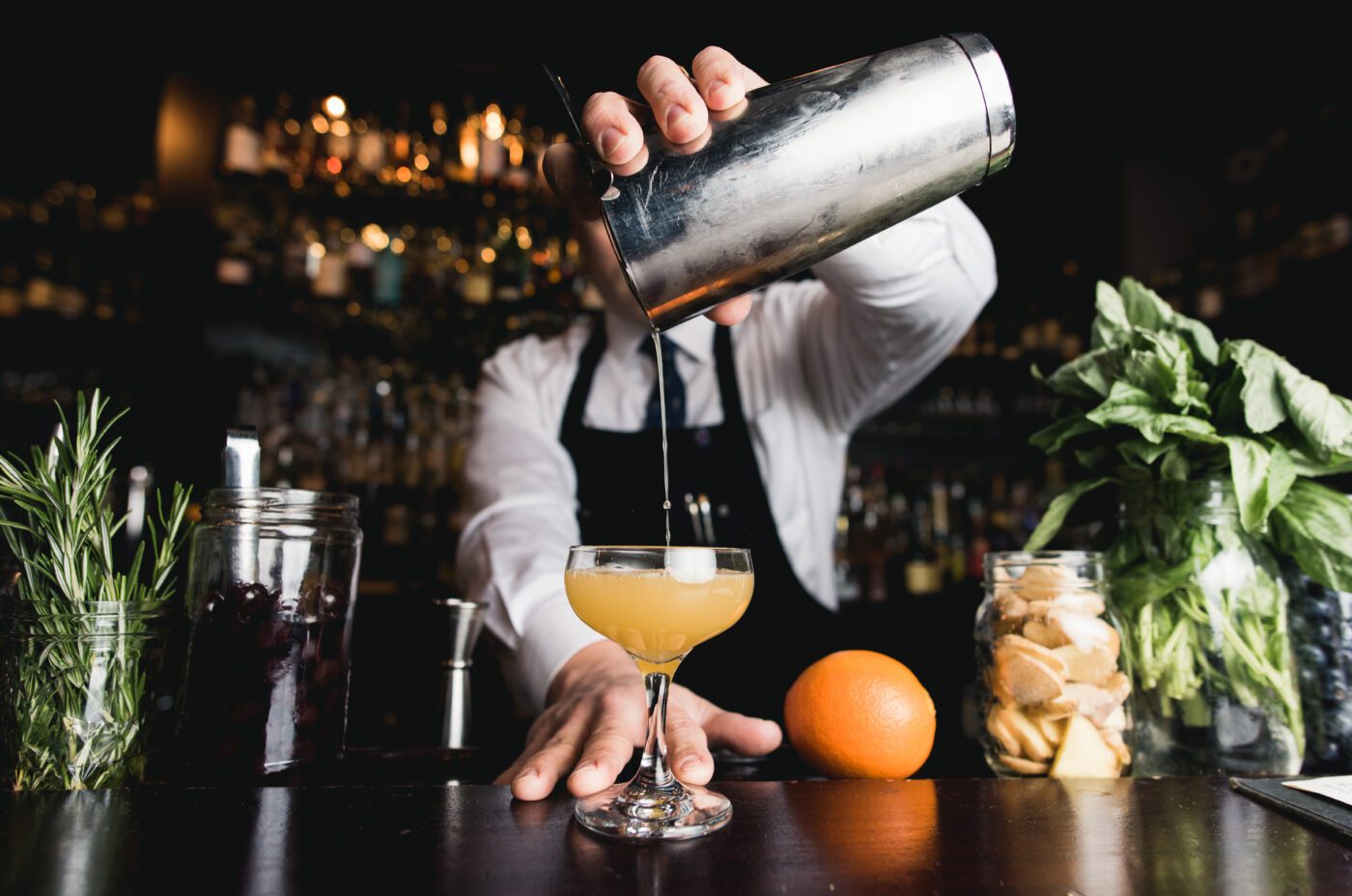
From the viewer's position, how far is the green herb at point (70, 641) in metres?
0.68

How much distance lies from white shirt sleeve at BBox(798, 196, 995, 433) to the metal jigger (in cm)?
66

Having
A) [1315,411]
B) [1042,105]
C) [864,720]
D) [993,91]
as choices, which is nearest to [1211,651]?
[1315,411]

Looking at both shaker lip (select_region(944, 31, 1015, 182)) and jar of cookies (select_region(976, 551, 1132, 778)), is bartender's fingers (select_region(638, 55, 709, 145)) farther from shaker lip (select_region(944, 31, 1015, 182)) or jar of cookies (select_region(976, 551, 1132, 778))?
jar of cookies (select_region(976, 551, 1132, 778))

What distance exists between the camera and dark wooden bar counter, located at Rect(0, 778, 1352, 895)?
0.53 m

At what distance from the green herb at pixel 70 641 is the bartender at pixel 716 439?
46 cm

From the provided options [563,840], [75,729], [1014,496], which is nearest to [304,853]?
[563,840]

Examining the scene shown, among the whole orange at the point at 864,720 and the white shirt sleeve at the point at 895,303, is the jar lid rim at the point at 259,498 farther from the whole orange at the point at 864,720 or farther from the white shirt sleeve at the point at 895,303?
the white shirt sleeve at the point at 895,303

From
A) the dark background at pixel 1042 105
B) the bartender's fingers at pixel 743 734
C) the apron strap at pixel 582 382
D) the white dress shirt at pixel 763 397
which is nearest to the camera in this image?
the bartender's fingers at pixel 743 734

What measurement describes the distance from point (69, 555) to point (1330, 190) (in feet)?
11.4

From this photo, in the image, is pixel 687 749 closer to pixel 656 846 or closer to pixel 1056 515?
pixel 656 846

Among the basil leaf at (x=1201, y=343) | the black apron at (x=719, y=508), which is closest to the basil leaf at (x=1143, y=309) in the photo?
the basil leaf at (x=1201, y=343)

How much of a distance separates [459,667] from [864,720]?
49 cm

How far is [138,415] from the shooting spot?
2889mm

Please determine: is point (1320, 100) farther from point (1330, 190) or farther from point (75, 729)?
point (75, 729)
